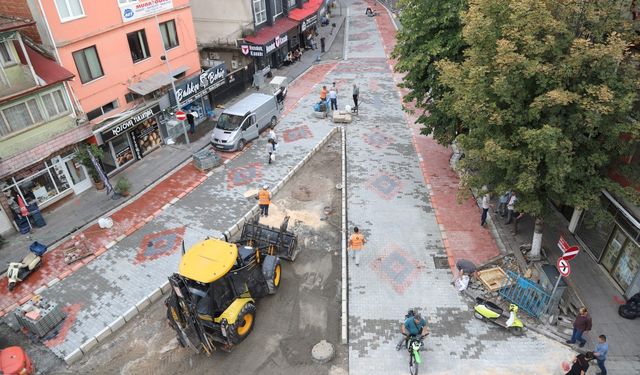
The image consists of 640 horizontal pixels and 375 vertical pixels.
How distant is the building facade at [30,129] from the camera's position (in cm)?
1620

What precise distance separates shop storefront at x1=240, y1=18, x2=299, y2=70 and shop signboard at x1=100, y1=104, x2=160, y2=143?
10913 millimetres

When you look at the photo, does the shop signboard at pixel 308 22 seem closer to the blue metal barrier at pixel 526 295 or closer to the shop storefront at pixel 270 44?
the shop storefront at pixel 270 44

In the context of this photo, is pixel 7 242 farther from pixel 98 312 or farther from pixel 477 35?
pixel 477 35

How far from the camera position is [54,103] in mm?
17750

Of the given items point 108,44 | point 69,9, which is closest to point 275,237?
point 108,44

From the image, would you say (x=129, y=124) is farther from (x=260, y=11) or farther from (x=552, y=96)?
(x=552, y=96)

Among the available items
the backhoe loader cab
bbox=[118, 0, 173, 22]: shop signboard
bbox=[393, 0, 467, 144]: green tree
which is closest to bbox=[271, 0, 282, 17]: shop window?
bbox=[118, 0, 173, 22]: shop signboard

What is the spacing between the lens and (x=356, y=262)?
15.4 m

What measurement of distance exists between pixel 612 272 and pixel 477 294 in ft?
15.6

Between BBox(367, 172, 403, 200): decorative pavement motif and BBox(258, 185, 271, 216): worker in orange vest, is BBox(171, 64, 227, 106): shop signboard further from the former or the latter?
BBox(367, 172, 403, 200): decorative pavement motif

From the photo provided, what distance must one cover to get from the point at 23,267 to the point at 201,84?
14.0 metres

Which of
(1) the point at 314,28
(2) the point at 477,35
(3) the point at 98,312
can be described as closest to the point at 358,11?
(1) the point at 314,28

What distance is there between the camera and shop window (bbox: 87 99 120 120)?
788 inches

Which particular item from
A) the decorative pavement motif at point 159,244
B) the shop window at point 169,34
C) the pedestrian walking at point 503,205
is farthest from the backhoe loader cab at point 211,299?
the shop window at point 169,34
